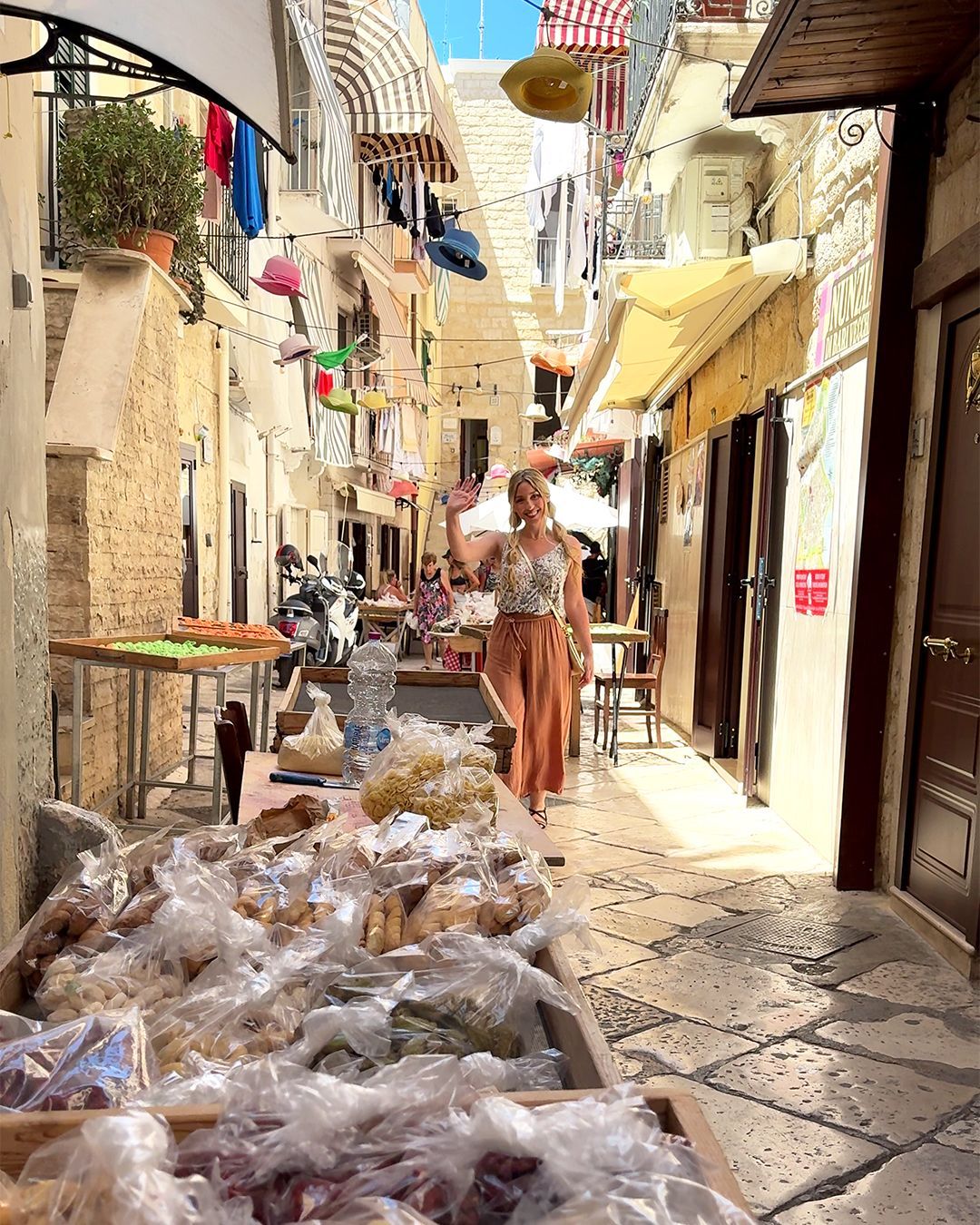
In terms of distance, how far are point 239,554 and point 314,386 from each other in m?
4.26

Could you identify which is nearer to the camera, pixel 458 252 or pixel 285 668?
pixel 458 252

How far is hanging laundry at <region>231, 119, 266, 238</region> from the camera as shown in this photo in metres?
8.42

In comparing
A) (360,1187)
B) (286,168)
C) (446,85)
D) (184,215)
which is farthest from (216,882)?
(446,85)

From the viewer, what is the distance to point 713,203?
725 cm

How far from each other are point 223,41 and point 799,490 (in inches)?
180

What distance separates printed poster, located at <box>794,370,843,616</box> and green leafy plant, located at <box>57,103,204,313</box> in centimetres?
435

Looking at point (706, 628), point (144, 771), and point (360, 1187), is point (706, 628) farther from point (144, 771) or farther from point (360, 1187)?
point (360, 1187)

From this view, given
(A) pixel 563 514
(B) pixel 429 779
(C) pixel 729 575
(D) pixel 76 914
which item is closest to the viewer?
(D) pixel 76 914

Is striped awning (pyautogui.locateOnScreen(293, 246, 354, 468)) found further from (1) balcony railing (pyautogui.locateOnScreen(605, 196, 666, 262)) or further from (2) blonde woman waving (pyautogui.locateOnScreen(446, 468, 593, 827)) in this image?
(2) blonde woman waving (pyautogui.locateOnScreen(446, 468, 593, 827))

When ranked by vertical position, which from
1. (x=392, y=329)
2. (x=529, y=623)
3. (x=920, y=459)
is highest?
(x=392, y=329)

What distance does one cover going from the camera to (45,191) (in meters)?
7.02

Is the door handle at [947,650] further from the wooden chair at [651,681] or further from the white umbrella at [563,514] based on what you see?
the white umbrella at [563,514]

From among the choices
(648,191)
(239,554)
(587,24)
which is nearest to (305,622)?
(239,554)

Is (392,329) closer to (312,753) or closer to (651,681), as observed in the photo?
(651,681)
